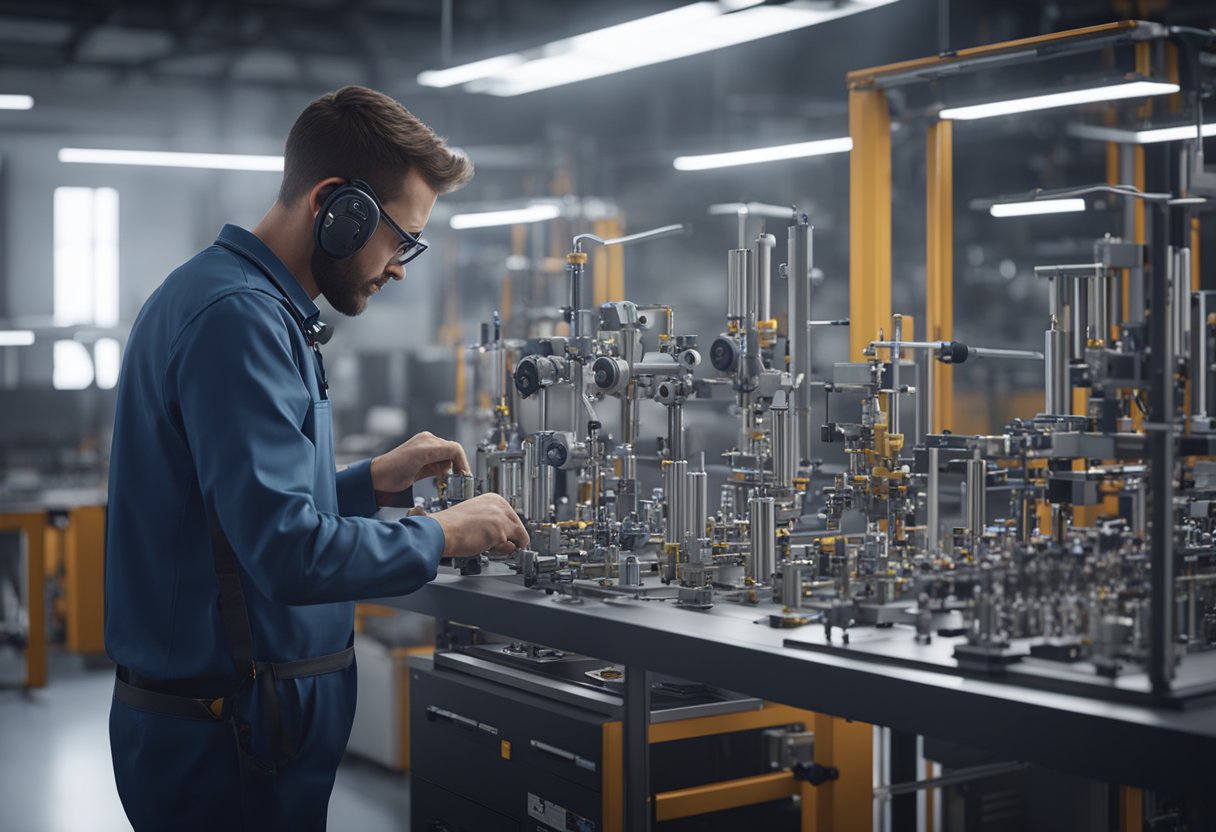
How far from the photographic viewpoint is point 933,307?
14.6 ft

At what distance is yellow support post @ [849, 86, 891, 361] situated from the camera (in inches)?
161

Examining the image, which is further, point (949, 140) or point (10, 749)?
point (10, 749)

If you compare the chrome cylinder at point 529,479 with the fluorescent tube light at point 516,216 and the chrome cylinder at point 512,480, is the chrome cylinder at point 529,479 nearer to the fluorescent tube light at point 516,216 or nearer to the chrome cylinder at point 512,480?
the chrome cylinder at point 512,480

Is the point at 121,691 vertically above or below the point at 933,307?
below

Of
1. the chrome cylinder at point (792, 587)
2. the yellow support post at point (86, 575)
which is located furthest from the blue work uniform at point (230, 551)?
the yellow support post at point (86, 575)

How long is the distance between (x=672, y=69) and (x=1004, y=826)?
689cm

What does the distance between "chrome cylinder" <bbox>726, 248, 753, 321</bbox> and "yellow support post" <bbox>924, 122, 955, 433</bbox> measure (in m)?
1.88

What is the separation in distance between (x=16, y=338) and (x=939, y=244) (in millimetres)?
5886

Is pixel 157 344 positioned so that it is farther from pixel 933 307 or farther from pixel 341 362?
pixel 341 362

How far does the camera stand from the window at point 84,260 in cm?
801

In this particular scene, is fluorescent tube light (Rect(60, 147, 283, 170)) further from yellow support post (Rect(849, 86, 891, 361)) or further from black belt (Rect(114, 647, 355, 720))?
black belt (Rect(114, 647, 355, 720))

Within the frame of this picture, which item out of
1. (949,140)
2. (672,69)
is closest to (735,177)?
(672,69)

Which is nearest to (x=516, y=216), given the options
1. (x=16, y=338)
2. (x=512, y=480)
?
(x=16, y=338)

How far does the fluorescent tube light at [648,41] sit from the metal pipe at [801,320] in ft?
2.83
